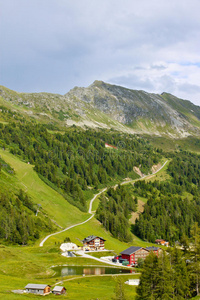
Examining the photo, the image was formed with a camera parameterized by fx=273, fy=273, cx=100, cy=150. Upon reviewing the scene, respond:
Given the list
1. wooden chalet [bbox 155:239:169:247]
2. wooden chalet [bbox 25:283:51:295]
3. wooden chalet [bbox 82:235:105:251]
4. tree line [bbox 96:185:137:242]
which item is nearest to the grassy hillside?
tree line [bbox 96:185:137:242]

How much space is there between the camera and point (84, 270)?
293 feet

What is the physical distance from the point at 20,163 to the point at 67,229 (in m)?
73.7

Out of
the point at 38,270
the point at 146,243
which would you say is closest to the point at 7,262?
the point at 38,270

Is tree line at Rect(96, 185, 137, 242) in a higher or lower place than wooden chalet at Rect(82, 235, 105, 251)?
higher

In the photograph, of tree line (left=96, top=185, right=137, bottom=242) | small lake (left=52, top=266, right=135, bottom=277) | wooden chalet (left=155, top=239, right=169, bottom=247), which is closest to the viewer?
small lake (left=52, top=266, right=135, bottom=277)

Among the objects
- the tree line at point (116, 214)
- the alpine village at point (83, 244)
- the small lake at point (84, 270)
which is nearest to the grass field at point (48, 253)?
the alpine village at point (83, 244)

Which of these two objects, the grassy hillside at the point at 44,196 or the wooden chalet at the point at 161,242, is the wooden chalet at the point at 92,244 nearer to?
the grassy hillside at the point at 44,196

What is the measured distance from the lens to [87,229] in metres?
148

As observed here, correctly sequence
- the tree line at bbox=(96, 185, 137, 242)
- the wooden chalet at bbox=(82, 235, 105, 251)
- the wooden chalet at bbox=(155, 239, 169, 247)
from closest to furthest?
the wooden chalet at bbox=(82, 235, 105, 251)
the tree line at bbox=(96, 185, 137, 242)
the wooden chalet at bbox=(155, 239, 169, 247)

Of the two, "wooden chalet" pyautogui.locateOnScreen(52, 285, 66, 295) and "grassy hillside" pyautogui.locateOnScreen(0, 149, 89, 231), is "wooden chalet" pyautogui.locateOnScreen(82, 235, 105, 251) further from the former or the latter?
"wooden chalet" pyautogui.locateOnScreen(52, 285, 66, 295)

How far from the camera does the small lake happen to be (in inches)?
3339

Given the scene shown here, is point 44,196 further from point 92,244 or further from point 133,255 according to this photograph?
point 133,255

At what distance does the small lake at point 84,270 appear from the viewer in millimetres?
84812


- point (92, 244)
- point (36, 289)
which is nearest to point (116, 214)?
point (92, 244)
